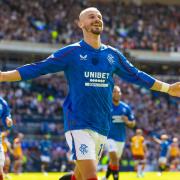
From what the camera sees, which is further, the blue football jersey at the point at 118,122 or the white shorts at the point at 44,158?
the white shorts at the point at 44,158

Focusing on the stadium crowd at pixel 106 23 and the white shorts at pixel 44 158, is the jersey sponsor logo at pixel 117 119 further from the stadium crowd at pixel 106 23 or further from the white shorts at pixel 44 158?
the stadium crowd at pixel 106 23

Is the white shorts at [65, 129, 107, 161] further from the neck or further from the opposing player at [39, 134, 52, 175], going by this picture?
the opposing player at [39, 134, 52, 175]

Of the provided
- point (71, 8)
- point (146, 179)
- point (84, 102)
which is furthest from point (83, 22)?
point (71, 8)

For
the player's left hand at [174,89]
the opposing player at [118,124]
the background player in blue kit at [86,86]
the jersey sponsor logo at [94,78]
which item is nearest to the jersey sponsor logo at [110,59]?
the background player in blue kit at [86,86]

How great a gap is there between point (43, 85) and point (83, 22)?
34186 mm

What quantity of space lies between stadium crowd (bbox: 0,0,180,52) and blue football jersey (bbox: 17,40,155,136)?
1353 inches

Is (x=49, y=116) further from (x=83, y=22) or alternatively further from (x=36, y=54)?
(x=83, y=22)

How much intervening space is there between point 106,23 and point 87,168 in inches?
1667

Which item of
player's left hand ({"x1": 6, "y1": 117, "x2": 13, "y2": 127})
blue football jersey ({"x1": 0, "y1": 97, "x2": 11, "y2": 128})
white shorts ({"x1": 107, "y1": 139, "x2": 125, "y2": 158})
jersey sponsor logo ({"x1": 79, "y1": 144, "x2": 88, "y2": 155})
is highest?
jersey sponsor logo ({"x1": 79, "y1": 144, "x2": 88, "y2": 155})

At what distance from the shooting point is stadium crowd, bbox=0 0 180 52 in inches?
1724

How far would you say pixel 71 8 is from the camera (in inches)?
1923

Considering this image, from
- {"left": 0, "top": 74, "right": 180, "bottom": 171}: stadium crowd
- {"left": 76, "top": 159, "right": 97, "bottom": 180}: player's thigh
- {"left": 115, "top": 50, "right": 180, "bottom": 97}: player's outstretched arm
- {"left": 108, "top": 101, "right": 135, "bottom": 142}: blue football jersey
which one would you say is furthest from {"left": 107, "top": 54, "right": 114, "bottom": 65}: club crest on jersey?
{"left": 0, "top": 74, "right": 180, "bottom": 171}: stadium crowd

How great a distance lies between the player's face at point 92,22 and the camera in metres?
7.79

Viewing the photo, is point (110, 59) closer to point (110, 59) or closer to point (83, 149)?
point (110, 59)
